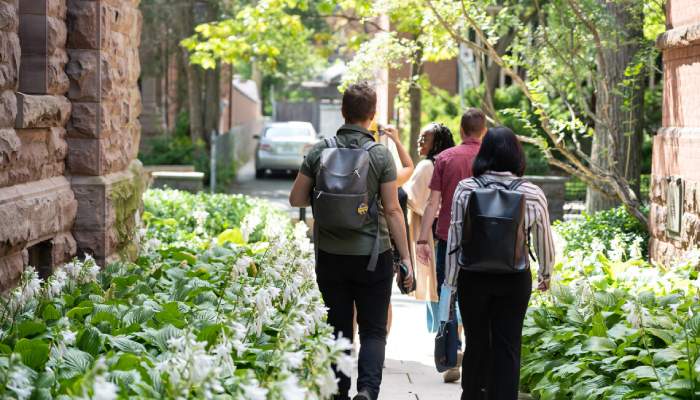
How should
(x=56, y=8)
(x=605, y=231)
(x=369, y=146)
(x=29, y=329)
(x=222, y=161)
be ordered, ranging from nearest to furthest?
(x=29, y=329) < (x=369, y=146) < (x=56, y=8) < (x=605, y=231) < (x=222, y=161)

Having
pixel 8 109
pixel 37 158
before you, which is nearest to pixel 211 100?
pixel 37 158

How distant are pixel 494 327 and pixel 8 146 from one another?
9.88ft

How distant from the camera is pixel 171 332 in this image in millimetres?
5824

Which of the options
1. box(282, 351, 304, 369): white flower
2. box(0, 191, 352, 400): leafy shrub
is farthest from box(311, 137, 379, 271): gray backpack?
box(282, 351, 304, 369): white flower

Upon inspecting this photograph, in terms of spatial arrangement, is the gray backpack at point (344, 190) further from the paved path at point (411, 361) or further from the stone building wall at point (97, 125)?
the stone building wall at point (97, 125)

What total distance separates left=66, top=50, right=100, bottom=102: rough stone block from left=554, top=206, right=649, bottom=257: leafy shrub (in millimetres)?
5326

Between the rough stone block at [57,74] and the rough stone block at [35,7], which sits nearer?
the rough stone block at [35,7]

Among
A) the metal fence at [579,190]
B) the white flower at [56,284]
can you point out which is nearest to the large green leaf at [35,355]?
the white flower at [56,284]

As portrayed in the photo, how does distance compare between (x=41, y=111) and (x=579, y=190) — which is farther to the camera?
(x=579, y=190)

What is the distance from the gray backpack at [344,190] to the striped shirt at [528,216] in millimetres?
445

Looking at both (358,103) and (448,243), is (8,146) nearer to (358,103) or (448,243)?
(358,103)

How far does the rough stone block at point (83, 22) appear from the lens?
26.7 ft

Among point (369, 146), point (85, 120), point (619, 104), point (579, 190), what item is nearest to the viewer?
point (369, 146)

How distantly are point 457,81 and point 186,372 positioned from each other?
2418 cm
